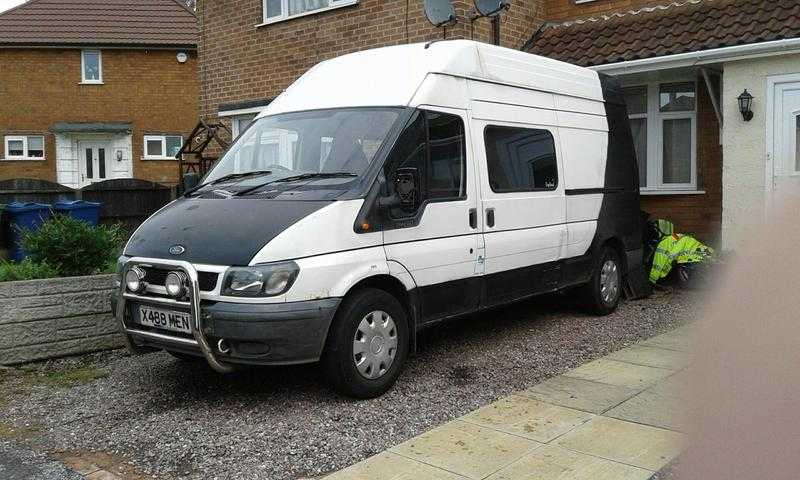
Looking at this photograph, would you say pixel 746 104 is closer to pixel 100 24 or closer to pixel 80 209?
pixel 80 209

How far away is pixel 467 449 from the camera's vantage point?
14.1 feet

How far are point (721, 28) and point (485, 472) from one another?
7377 mm

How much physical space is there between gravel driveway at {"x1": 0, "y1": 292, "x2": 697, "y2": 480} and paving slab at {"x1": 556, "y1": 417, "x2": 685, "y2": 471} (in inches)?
30.9

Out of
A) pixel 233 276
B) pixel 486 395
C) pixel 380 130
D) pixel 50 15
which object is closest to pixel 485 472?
pixel 486 395

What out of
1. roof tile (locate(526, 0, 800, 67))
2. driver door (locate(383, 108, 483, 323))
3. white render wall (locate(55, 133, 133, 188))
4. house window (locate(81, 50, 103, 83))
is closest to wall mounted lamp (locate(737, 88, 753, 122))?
roof tile (locate(526, 0, 800, 67))

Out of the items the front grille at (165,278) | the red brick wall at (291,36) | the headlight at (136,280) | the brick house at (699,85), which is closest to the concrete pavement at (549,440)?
the front grille at (165,278)

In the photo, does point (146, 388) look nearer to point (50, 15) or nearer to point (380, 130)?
point (380, 130)

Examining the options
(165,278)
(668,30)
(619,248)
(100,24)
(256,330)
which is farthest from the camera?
(100,24)

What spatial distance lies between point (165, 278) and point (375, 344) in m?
1.46

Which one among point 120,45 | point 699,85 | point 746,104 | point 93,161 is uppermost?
point 120,45

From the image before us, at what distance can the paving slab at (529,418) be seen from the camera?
14.9 ft

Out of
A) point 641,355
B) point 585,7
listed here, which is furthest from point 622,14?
point 641,355

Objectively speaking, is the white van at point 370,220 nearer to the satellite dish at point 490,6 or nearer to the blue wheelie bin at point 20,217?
the satellite dish at point 490,6

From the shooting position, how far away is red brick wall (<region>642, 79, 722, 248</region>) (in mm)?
9938
